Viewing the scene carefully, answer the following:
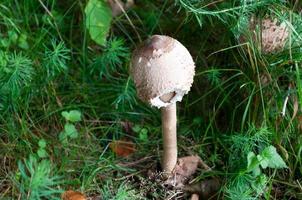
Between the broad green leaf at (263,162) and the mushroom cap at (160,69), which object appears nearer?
the mushroom cap at (160,69)

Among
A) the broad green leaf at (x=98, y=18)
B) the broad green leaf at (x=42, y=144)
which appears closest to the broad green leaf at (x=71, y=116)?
the broad green leaf at (x=42, y=144)

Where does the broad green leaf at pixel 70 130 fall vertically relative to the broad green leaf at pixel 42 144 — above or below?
above

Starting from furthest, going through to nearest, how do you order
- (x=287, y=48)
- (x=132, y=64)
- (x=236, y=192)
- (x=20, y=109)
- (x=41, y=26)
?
(x=41, y=26) → (x=20, y=109) → (x=287, y=48) → (x=236, y=192) → (x=132, y=64)

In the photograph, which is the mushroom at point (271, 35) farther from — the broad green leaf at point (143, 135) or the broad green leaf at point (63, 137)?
the broad green leaf at point (63, 137)

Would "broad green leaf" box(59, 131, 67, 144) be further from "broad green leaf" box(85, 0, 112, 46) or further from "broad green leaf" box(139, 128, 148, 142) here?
"broad green leaf" box(85, 0, 112, 46)

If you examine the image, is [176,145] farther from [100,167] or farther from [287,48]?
[287,48]

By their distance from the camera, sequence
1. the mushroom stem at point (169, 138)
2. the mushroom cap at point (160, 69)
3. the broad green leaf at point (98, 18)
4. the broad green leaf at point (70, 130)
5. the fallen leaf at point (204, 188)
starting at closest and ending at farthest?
the mushroom cap at point (160, 69) < the mushroom stem at point (169, 138) < the fallen leaf at point (204, 188) < the broad green leaf at point (70, 130) < the broad green leaf at point (98, 18)

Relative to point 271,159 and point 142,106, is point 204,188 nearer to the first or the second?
point 271,159

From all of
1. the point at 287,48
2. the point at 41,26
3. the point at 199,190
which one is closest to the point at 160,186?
the point at 199,190
